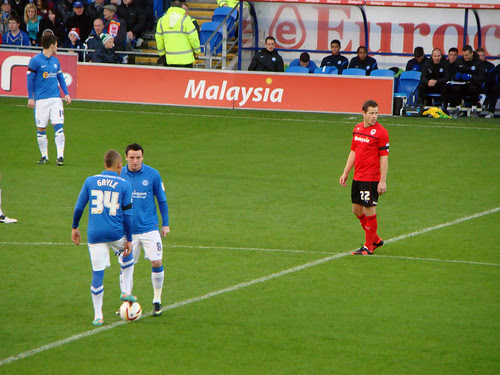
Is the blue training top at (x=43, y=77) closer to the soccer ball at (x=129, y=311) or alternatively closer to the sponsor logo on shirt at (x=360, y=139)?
the sponsor logo on shirt at (x=360, y=139)

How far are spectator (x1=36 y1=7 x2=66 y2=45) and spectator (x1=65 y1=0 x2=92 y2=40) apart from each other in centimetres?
43

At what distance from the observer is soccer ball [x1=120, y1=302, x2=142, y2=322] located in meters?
8.34

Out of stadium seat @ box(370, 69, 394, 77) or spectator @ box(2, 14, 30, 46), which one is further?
spectator @ box(2, 14, 30, 46)

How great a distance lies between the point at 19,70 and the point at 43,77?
28.6 ft

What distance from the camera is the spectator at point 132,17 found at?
28953mm

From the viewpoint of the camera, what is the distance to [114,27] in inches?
1062

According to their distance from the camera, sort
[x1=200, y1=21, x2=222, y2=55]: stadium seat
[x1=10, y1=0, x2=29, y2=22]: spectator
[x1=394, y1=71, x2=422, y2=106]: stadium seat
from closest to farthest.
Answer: [x1=394, y1=71, x2=422, y2=106]: stadium seat → [x1=200, y1=21, x2=222, y2=55]: stadium seat → [x1=10, y1=0, x2=29, y2=22]: spectator

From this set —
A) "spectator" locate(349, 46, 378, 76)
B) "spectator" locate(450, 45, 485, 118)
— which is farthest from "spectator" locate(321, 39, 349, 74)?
"spectator" locate(450, 45, 485, 118)

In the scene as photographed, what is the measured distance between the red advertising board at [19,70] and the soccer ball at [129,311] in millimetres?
17103

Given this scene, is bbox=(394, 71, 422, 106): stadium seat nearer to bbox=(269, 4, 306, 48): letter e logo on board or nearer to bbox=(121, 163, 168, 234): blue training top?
bbox=(269, 4, 306, 48): letter e logo on board

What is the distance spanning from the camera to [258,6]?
93.4 ft

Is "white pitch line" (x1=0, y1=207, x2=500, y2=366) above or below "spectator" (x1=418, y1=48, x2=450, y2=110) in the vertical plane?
below

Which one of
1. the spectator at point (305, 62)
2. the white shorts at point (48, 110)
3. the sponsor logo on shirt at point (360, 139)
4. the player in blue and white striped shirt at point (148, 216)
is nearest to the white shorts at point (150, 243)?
the player in blue and white striped shirt at point (148, 216)

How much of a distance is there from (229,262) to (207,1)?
886 inches
